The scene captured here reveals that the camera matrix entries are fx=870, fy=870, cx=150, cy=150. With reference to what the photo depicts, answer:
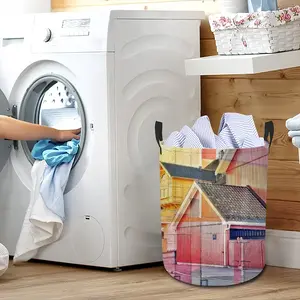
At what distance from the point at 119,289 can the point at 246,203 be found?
1.73ft

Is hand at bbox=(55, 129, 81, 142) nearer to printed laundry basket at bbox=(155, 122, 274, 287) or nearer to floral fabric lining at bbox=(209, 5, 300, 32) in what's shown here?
printed laundry basket at bbox=(155, 122, 274, 287)

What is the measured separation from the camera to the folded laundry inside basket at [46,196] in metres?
3.22

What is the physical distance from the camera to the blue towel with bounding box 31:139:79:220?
10.6 feet

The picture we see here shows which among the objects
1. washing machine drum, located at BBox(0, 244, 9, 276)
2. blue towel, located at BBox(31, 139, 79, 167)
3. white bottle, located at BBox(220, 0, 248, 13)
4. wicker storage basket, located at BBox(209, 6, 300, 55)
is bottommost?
washing machine drum, located at BBox(0, 244, 9, 276)

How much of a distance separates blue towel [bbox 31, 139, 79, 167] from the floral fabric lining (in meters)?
0.70

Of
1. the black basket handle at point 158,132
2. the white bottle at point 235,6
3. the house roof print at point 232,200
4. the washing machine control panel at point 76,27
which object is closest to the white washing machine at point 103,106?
the washing machine control panel at point 76,27

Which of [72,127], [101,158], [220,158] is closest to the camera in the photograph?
[220,158]

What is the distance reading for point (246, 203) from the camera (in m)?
3.02

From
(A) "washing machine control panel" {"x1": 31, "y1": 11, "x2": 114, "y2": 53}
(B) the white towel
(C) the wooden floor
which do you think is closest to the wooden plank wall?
(C) the wooden floor

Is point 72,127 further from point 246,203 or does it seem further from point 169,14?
point 246,203

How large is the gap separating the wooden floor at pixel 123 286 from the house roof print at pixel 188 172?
0.38 meters

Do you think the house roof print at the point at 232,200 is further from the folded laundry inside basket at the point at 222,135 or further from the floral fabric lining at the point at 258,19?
the floral fabric lining at the point at 258,19

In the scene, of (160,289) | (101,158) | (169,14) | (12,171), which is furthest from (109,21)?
(160,289)

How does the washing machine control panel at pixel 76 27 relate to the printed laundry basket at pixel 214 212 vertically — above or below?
above
